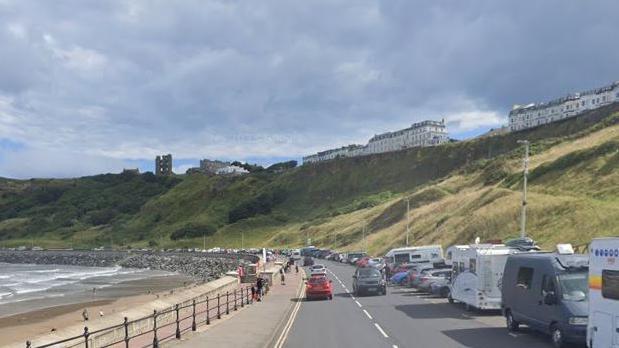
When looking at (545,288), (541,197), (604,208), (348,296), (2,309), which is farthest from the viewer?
(541,197)

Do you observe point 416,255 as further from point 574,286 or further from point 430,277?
point 574,286

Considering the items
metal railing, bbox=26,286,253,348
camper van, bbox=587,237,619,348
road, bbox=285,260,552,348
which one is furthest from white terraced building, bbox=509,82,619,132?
camper van, bbox=587,237,619,348

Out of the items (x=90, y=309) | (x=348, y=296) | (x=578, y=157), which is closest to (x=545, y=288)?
(x=348, y=296)

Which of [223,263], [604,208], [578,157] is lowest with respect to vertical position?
[223,263]

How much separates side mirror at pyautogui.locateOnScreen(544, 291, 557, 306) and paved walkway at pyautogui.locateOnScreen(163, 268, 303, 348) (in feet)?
25.1

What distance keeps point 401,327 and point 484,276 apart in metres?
5.34

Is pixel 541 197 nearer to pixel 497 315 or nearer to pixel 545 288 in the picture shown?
pixel 497 315

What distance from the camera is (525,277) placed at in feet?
64.1

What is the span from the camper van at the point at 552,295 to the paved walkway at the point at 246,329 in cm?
756

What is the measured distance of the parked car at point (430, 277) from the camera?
3690 centimetres

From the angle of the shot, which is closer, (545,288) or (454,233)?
(545,288)

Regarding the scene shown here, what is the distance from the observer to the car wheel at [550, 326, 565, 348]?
54.7ft

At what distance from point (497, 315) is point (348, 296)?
13.5 metres

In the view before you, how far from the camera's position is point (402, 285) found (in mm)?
46781
